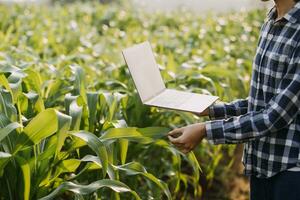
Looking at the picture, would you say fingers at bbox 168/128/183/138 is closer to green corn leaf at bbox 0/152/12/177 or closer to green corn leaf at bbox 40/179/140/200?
green corn leaf at bbox 40/179/140/200

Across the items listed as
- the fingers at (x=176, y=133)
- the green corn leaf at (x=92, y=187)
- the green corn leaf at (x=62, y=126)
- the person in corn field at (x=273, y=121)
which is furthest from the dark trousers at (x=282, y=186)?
the green corn leaf at (x=62, y=126)

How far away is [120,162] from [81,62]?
1107 millimetres

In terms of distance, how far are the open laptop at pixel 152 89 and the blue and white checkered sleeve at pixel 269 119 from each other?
90mm

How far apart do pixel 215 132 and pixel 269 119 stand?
166mm

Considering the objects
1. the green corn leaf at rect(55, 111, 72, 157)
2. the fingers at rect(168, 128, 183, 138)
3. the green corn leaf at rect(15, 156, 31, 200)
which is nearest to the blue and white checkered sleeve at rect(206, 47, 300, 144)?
the fingers at rect(168, 128, 183, 138)

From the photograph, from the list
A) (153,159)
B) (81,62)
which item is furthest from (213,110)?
(81,62)

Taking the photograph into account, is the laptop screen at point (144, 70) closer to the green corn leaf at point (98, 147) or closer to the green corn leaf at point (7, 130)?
the green corn leaf at point (98, 147)

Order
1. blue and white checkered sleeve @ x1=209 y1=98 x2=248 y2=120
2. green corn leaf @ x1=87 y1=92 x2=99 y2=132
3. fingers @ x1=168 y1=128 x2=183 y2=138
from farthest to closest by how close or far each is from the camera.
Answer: green corn leaf @ x1=87 y1=92 x2=99 y2=132 < blue and white checkered sleeve @ x1=209 y1=98 x2=248 y2=120 < fingers @ x1=168 y1=128 x2=183 y2=138

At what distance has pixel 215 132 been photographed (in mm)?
1755

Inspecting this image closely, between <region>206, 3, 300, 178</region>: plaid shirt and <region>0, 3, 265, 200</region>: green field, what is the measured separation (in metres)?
0.31

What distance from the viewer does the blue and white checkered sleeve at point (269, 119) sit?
1638 millimetres

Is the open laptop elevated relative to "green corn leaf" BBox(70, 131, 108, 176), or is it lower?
elevated

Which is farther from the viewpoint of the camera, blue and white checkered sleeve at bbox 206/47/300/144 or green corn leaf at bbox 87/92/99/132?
green corn leaf at bbox 87/92/99/132

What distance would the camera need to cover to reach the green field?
1.76 metres
